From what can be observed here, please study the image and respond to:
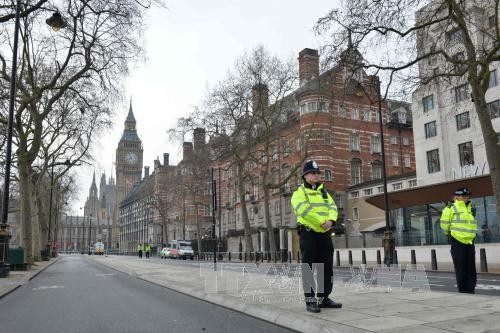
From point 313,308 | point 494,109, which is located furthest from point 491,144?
point 494,109

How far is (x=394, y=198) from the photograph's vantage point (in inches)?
1227

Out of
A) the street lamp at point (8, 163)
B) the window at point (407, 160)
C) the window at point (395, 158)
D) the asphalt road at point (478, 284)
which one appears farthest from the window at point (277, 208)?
the street lamp at point (8, 163)

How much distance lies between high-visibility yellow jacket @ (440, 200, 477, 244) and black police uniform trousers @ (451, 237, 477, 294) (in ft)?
0.38

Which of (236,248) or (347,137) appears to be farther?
(236,248)

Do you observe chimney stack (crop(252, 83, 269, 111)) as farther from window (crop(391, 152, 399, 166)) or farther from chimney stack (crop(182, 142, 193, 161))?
window (crop(391, 152, 399, 166))

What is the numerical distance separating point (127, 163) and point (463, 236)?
173 metres

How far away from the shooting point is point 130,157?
175500 millimetres

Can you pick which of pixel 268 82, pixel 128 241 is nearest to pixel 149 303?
pixel 268 82

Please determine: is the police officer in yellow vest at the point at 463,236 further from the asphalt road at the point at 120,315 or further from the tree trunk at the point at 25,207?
the tree trunk at the point at 25,207

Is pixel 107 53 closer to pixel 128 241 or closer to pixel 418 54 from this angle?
pixel 418 54

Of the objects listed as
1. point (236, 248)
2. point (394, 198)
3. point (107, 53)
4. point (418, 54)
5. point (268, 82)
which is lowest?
point (236, 248)

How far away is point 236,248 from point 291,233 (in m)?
23.3

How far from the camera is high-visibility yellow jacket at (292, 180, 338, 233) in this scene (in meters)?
6.25

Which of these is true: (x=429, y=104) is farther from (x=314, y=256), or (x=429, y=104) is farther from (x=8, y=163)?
(x=314, y=256)
